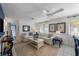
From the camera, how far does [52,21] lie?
2115 mm

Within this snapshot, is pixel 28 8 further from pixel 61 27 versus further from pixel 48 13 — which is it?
pixel 61 27

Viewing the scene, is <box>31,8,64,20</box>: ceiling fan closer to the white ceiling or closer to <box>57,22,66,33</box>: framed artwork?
the white ceiling

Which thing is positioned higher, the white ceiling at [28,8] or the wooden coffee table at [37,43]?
the white ceiling at [28,8]

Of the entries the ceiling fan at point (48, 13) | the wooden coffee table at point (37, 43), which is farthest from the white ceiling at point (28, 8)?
the wooden coffee table at point (37, 43)

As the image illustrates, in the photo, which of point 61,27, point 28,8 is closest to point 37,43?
point 61,27

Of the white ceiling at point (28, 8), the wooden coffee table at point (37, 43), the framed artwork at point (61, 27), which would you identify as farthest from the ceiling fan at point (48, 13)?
the wooden coffee table at point (37, 43)

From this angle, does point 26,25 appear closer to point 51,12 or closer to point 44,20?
point 44,20

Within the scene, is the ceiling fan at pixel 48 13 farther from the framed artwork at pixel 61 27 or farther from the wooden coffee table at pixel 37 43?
the wooden coffee table at pixel 37 43

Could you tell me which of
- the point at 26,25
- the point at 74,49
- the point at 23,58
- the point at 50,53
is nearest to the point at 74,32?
the point at 74,49

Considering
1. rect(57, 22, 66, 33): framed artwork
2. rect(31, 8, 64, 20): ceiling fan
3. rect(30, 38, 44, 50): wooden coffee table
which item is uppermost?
rect(31, 8, 64, 20): ceiling fan

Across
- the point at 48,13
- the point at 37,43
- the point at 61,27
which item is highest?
the point at 48,13

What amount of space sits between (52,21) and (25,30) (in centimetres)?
A: 52

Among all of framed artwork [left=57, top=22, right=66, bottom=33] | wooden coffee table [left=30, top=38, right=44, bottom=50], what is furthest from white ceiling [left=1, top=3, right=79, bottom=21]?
wooden coffee table [left=30, top=38, right=44, bottom=50]

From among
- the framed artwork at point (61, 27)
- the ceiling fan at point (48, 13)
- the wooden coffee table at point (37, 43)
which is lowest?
the wooden coffee table at point (37, 43)
